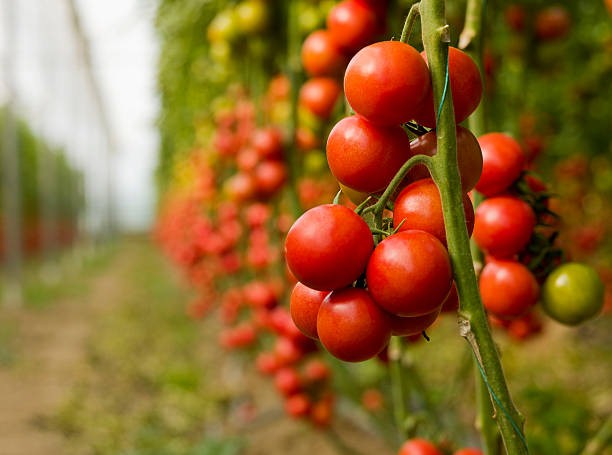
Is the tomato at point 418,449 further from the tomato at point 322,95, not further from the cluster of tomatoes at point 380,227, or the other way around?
the tomato at point 322,95

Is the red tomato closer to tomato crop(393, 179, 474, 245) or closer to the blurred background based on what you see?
tomato crop(393, 179, 474, 245)

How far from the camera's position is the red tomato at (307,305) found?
0.46 meters

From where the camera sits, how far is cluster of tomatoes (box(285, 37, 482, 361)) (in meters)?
0.40

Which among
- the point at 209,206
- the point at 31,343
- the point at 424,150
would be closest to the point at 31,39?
the point at 31,343

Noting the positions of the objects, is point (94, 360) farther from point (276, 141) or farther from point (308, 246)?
point (308, 246)

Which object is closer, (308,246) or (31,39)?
(308,246)

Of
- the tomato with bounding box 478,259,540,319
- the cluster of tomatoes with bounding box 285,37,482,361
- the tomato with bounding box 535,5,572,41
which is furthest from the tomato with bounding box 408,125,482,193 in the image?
the tomato with bounding box 535,5,572,41

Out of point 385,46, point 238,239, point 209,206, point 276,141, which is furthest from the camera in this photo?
point 209,206

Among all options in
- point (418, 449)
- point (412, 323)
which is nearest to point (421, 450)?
point (418, 449)

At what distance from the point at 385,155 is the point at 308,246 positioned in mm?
86

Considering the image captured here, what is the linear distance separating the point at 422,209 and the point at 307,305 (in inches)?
4.6

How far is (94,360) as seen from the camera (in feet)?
13.4

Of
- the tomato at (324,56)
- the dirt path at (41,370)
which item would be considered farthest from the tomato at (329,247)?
the dirt path at (41,370)

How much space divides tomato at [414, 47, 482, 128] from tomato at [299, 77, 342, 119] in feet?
1.99
